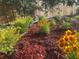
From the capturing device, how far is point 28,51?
5094 mm

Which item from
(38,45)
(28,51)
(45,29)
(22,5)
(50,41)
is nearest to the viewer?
(28,51)

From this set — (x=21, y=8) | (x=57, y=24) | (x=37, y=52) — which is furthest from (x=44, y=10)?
(x=37, y=52)

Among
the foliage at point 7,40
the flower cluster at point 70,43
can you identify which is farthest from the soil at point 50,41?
the foliage at point 7,40

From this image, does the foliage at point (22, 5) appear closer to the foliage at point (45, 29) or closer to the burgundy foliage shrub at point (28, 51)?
the foliage at point (45, 29)

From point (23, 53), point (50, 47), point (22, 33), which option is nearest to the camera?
point (23, 53)

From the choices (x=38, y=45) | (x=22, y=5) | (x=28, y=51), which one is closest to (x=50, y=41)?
(x=38, y=45)

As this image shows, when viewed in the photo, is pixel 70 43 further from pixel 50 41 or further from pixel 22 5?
pixel 22 5

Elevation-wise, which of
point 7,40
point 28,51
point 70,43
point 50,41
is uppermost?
point 70,43

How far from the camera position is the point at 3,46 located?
5.04m

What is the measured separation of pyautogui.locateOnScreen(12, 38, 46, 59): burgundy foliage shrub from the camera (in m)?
4.97

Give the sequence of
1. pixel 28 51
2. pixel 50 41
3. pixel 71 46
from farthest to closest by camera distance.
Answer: pixel 50 41 → pixel 28 51 → pixel 71 46

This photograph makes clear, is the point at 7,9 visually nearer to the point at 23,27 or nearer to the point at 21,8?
the point at 21,8

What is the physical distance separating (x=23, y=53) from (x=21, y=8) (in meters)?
4.58

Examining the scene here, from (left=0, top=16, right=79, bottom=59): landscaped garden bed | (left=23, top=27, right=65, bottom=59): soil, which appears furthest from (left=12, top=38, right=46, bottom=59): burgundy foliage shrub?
(left=23, top=27, right=65, bottom=59): soil
